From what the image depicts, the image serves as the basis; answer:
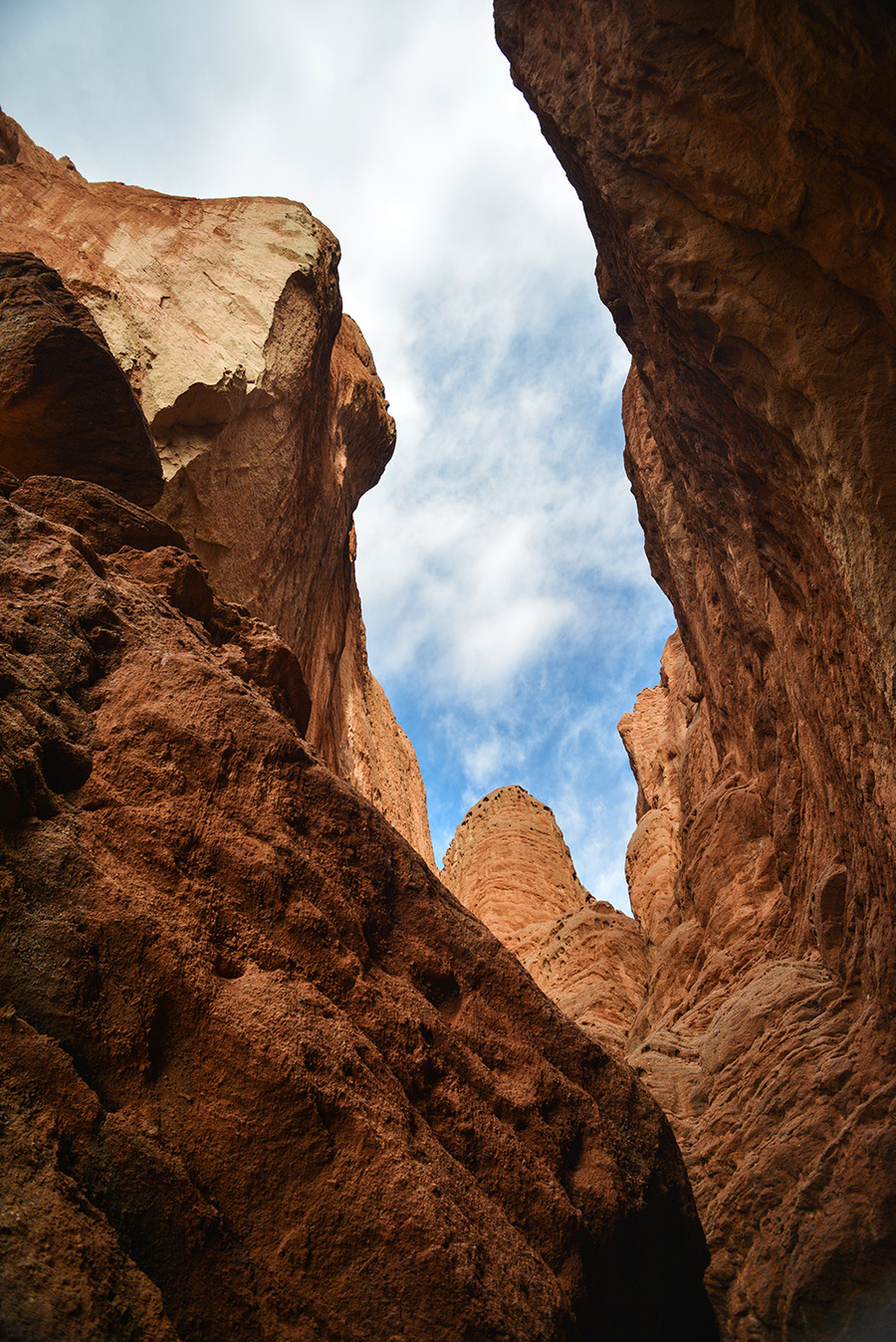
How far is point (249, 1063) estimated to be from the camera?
352 cm

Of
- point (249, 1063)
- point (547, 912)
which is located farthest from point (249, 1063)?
point (547, 912)

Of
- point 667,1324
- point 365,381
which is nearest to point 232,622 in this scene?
point 667,1324

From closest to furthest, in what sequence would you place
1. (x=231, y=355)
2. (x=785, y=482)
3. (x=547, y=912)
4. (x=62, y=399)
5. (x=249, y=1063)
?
(x=249, y=1063) → (x=785, y=482) → (x=62, y=399) → (x=231, y=355) → (x=547, y=912)

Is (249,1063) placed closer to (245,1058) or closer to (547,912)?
(245,1058)

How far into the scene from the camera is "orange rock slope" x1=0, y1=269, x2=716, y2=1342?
120 inches

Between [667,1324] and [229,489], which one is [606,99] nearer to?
[229,489]

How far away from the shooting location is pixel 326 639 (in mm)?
16688

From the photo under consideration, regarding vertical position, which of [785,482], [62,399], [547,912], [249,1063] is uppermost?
[547,912]

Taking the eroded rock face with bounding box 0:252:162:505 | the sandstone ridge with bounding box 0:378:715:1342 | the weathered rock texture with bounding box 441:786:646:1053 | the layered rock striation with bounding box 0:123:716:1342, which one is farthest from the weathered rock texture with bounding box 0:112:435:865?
the weathered rock texture with bounding box 441:786:646:1053

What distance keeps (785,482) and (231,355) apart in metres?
7.71

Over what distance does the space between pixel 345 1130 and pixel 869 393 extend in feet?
18.0

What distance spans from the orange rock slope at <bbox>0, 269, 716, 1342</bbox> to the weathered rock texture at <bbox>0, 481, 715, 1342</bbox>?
12 mm

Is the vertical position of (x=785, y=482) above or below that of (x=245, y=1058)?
above

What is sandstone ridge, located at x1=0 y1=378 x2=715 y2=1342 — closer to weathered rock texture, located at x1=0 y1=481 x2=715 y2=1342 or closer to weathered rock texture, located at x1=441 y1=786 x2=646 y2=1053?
weathered rock texture, located at x1=0 y1=481 x2=715 y2=1342
